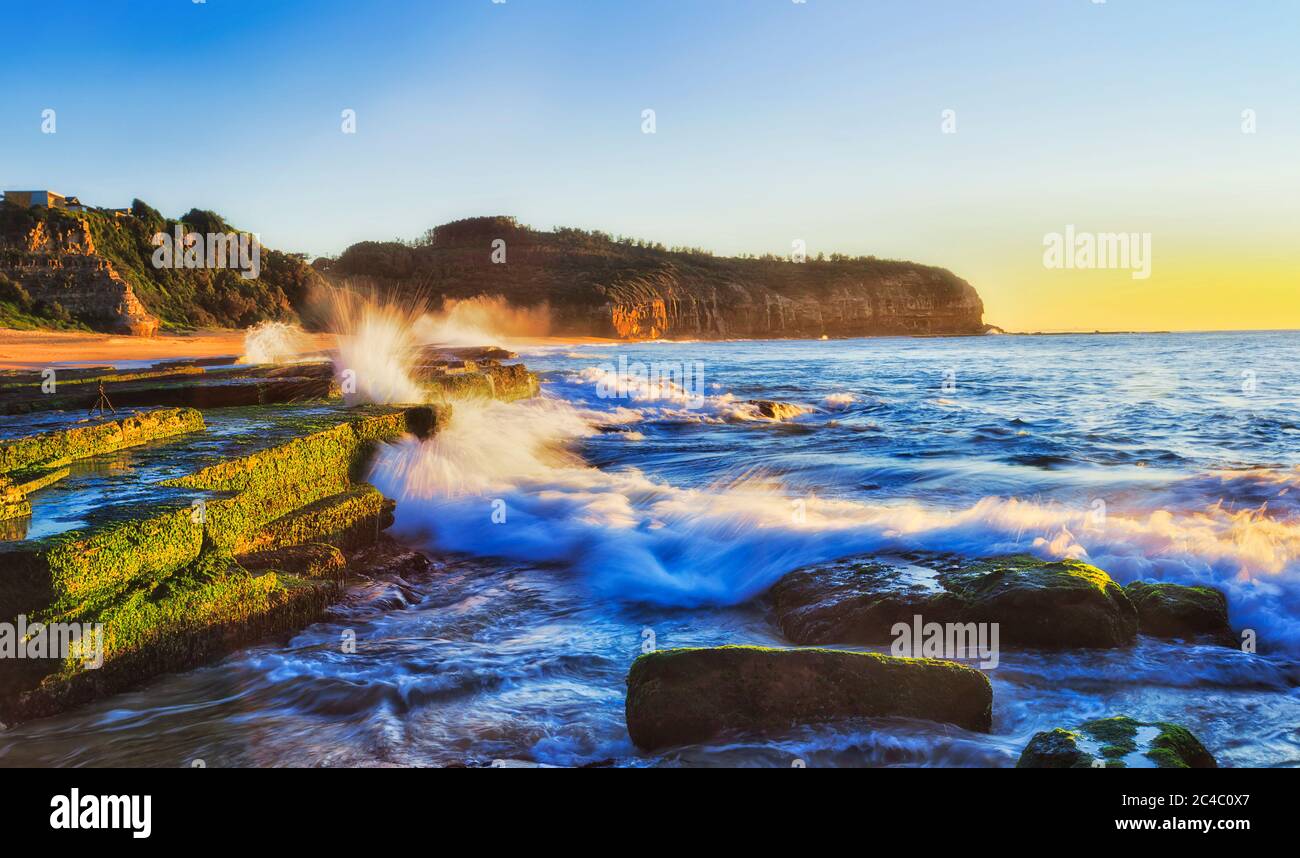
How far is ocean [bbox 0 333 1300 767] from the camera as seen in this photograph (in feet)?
11.9

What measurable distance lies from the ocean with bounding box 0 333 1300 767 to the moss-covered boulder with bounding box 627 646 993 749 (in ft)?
0.26

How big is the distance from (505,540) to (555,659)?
9.31ft

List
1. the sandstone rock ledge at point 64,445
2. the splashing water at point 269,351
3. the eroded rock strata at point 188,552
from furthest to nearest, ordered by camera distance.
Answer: the splashing water at point 269,351 → the sandstone rock ledge at point 64,445 → the eroded rock strata at point 188,552

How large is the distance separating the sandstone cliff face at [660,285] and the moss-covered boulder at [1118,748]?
52347 millimetres

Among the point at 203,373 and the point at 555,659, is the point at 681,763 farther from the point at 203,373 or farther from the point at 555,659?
the point at 203,373

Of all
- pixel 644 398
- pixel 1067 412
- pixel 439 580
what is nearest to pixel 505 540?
pixel 439 580

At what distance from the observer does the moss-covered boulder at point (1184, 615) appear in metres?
4.90

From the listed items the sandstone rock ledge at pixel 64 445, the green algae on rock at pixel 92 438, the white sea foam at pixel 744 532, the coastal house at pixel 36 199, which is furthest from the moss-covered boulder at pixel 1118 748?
the coastal house at pixel 36 199

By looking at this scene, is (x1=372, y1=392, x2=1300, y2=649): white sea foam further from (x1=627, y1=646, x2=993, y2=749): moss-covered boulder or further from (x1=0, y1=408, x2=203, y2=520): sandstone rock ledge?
(x1=627, y1=646, x2=993, y2=749): moss-covered boulder

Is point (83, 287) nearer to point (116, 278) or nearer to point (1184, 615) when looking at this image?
point (116, 278)

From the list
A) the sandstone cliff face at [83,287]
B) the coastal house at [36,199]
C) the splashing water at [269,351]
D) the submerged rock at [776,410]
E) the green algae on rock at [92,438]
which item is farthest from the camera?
the coastal house at [36,199]

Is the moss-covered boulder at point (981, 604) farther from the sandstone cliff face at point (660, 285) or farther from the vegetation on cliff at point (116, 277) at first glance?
the sandstone cliff face at point (660, 285)

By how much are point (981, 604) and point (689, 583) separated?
221cm

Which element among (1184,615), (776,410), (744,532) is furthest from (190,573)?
(776,410)
